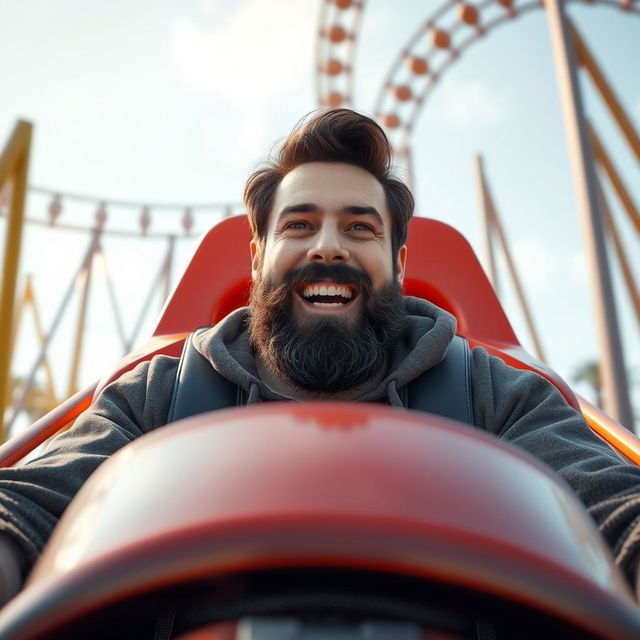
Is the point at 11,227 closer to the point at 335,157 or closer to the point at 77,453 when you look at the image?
the point at 335,157

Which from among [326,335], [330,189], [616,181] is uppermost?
[616,181]

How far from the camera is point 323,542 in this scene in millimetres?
309

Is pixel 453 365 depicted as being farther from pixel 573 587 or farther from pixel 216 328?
pixel 573 587

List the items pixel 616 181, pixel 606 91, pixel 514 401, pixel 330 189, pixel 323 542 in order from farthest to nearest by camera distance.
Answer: pixel 616 181 → pixel 606 91 → pixel 330 189 → pixel 514 401 → pixel 323 542

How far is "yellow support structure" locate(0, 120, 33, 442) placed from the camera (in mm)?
1749

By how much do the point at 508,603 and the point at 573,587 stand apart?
1.3 inches

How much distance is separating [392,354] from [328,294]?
0.49 feet

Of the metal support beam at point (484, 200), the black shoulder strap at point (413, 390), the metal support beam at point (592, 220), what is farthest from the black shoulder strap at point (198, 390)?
the metal support beam at point (484, 200)

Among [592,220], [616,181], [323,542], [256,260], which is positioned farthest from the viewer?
[616,181]

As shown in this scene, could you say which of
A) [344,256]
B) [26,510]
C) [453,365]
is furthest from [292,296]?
[26,510]

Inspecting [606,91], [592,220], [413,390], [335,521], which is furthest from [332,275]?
[606,91]

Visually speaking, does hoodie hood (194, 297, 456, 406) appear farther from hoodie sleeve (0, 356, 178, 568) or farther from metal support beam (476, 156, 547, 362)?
metal support beam (476, 156, 547, 362)

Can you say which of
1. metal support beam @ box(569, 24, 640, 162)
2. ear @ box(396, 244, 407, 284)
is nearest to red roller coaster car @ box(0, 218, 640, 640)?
ear @ box(396, 244, 407, 284)

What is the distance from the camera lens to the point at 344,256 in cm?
Answer: 118
